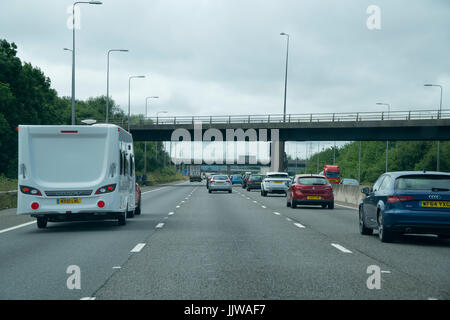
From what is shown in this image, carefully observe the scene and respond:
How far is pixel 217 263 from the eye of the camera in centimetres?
982

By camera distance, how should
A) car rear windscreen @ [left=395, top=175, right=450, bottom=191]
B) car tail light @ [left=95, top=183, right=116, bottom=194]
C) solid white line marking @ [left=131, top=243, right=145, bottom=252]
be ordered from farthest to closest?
1. car tail light @ [left=95, top=183, right=116, bottom=194]
2. car rear windscreen @ [left=395, top=175, right=450, bottom=191]
3. solid white line marking @ [left=131, top=243, right=145, bottom=252]

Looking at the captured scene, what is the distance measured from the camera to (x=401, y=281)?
8219mm

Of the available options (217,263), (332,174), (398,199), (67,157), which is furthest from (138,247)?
(332,174)

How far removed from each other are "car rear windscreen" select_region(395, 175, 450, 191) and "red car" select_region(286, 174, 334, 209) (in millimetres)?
13390

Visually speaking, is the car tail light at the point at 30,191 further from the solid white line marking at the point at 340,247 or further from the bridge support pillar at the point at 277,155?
the bridge support pillar at the point at 277,155

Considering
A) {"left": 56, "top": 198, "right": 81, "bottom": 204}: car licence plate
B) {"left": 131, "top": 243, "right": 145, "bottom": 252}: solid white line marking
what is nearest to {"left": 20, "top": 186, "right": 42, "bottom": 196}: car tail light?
{"left": 56, "top": 198, "right": 81, "bottom": 204}: car licence plate

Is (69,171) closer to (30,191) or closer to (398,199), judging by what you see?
(30,191)

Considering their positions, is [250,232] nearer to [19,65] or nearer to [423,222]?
[423,222]

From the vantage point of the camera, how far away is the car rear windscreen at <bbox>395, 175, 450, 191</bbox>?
41.5ft

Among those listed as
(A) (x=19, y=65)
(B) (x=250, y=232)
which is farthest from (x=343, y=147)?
(B) (x=250, y=232)

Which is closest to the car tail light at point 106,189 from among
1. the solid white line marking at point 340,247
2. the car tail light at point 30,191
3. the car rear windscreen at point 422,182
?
the car tail light at point 30,191

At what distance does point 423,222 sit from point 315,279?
188 inches

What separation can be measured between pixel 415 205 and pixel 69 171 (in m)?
7.79

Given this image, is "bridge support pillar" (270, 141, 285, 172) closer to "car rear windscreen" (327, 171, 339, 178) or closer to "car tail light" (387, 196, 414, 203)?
"car rear windscreen" (327, 171, 339, 178)
